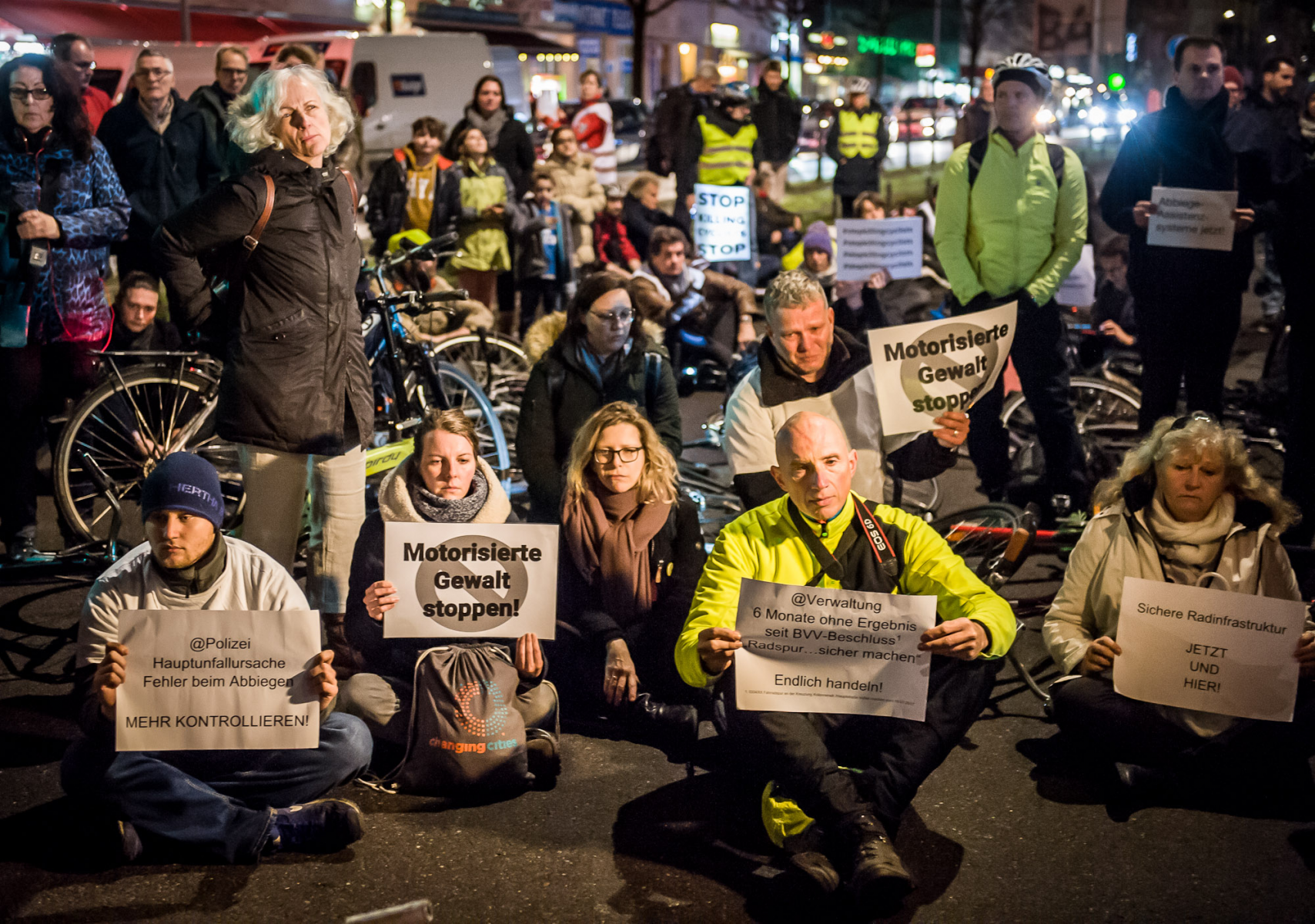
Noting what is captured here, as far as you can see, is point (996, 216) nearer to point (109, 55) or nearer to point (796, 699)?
point (796, 699)

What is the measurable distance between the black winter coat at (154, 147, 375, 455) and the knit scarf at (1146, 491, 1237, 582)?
279cm

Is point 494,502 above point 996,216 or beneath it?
beneath

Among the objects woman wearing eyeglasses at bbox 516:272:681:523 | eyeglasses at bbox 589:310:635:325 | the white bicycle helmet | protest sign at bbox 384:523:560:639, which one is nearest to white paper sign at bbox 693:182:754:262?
the white bicycle helmet

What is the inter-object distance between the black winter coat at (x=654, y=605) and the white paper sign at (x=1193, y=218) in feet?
11.3

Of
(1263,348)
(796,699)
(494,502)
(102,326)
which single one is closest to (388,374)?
(102,326)

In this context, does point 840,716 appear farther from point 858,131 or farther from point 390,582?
point 858,131

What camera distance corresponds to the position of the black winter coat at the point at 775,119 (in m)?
14.8

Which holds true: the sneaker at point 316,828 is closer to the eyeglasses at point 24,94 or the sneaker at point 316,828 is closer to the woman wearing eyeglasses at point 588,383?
the woman wearing eyeglasses at point 588,383

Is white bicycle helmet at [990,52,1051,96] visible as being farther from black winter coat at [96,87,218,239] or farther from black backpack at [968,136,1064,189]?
black winter coat at [96,87,218,239]

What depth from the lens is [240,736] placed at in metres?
3.73

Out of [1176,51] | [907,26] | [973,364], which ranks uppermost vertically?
[907,26]

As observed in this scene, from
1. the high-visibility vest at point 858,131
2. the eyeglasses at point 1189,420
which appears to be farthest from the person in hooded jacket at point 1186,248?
the high-visibility vest at point 858,131

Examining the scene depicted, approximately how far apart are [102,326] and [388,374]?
1325 millimetres

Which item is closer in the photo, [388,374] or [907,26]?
[388,374]
